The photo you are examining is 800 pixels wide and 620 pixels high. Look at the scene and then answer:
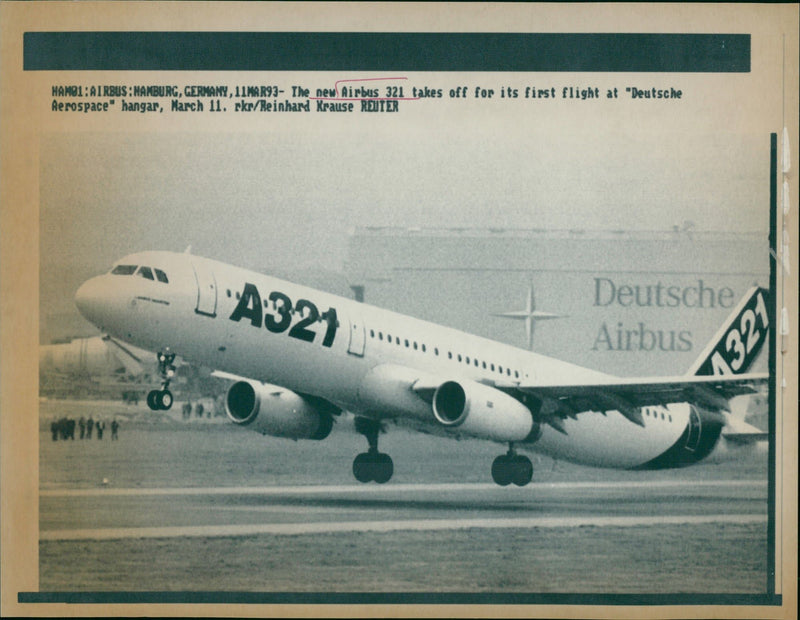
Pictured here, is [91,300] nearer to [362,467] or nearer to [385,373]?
[362,467]

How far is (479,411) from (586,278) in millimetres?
2363

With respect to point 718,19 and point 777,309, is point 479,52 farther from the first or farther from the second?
point 777,309

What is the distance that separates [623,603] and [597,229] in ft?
14.9

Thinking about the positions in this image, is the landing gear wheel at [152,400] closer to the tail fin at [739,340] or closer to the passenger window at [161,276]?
the passenger window at [161,276]

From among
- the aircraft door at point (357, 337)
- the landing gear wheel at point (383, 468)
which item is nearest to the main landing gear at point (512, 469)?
the landing gear wheel at point (383, 468)

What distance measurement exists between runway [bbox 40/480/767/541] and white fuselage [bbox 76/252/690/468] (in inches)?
49.6

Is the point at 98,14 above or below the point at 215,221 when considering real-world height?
above

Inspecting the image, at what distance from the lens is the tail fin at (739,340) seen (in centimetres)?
1766

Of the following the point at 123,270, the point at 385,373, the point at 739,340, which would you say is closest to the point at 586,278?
the point at 739,340

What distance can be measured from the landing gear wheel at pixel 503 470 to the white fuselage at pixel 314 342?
710mm

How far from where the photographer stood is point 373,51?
17.4m

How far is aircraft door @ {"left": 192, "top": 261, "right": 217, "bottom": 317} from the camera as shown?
1816 cm

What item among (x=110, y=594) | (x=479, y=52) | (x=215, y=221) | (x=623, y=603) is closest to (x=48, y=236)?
(x=215, y=221)

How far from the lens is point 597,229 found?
1777 centimetres
